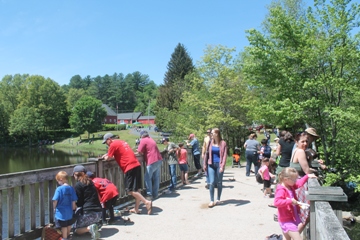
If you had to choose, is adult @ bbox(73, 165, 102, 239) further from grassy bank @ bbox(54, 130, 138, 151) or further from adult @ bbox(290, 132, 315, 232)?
grassy bank @ bbox(54, 130, 138, 151)

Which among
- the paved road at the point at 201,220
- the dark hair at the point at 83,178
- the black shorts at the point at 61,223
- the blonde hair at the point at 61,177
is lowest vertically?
the paved road at the point at 201,220

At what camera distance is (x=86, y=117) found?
252 ft

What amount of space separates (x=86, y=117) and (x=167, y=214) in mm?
73411

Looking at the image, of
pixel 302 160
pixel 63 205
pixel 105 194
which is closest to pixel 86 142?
pixel 105 194

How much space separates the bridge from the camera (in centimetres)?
478

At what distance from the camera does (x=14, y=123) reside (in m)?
70.9

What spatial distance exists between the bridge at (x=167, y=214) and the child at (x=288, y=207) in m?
0.33

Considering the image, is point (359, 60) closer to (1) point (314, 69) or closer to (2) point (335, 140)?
(1) point (314, 69)

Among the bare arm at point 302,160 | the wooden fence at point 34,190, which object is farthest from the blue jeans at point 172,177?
the bare arm at point 302,160

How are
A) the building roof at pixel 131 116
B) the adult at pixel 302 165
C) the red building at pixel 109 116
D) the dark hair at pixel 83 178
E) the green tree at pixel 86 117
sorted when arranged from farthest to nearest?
1. the building roof at pixel 131 116
2. the red building at pixel 109 116
3. the green tree at pixel 86 117
4. the dark hair at pixel 83 178
5. the adult at pixel 302 165

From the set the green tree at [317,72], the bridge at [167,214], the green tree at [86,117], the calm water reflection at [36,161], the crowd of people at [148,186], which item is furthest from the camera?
the green tree at [86,117]

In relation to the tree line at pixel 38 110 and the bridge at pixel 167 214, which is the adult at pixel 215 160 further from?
the tree line at pixel 38 110

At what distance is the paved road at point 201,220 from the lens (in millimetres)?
5371

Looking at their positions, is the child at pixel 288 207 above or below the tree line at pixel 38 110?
below
